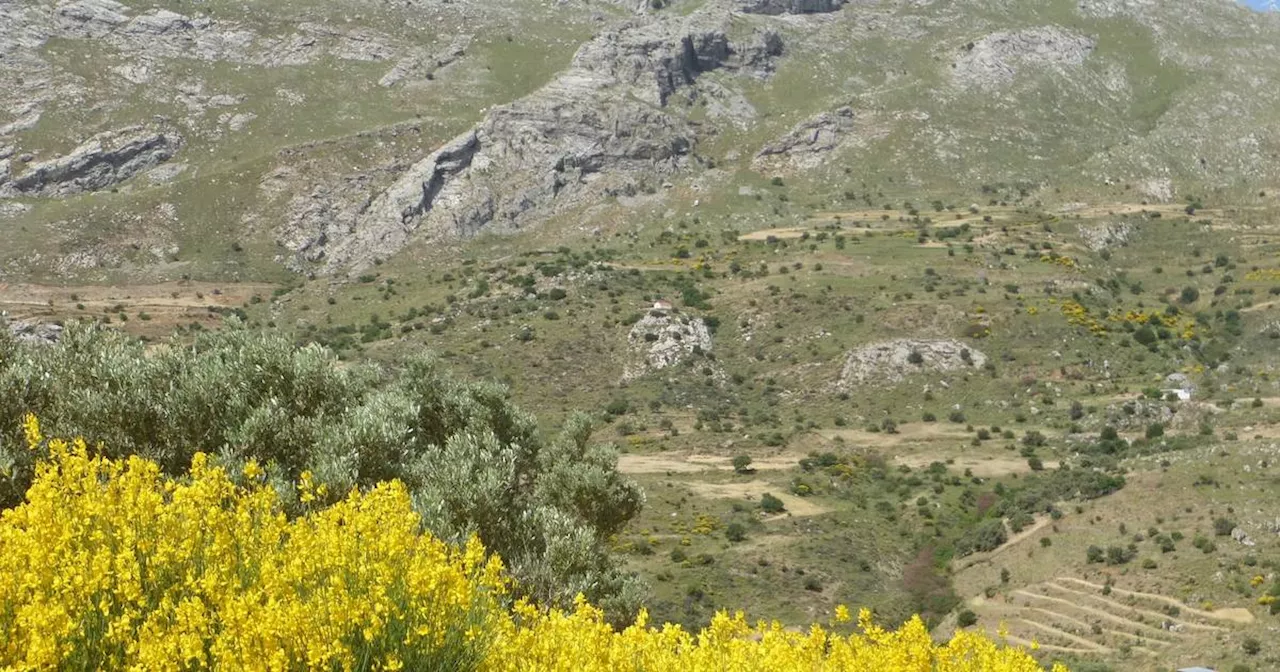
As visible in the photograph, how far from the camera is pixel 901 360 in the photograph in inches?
3748

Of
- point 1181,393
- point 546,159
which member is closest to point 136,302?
point 546,159

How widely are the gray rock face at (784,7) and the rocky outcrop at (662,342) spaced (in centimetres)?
12025

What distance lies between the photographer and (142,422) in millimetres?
19359

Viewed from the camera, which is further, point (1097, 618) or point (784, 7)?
→ point (784, 7)

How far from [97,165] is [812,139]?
4546 inches

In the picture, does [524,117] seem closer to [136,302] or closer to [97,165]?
[97,165]

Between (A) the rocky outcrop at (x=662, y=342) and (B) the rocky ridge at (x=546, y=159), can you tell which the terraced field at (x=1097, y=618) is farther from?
(B) the rocky ridge at (x=546, y=159)

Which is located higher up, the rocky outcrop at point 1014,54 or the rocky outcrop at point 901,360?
the rocky outcrop at point 1014,54

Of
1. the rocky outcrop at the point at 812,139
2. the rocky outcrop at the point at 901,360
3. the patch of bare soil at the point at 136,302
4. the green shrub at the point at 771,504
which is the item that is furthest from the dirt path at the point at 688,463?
the rocky outcrop at the point at 812,139

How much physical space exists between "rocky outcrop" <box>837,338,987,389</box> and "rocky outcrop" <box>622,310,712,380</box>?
17.0 metres

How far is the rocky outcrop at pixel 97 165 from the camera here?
130875 mm

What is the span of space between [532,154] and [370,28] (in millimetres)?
56278

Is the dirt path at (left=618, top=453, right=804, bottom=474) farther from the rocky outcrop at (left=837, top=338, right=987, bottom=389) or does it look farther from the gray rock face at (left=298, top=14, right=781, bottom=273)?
the gray rock face at (left=298, top=14, right=781, bottom=273)

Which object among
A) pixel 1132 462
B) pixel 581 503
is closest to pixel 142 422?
pixel 581 503
